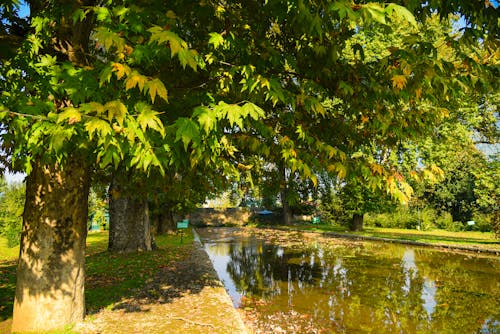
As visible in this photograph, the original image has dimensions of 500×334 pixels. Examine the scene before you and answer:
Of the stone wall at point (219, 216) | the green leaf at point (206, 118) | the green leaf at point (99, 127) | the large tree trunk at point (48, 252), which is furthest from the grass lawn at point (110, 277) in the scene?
the stone wall at point (219, 216)

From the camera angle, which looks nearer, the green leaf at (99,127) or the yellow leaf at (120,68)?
the green leaf at (99,127)

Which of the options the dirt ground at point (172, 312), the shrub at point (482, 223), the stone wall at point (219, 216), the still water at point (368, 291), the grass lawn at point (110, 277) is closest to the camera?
the dirt ground at point (172, 312)

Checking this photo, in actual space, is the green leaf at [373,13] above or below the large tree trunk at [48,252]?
above

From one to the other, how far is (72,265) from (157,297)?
9.96 ft

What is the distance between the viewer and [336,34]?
625 centimetres

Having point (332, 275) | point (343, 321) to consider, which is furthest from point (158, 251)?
point (343, 321)

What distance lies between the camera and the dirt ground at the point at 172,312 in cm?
653

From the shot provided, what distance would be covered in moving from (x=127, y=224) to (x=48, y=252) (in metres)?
11.8

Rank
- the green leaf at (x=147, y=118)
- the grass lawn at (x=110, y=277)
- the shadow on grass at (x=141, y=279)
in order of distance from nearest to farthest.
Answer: the green leaf at (x=147, y=118) → the grass lawn at (x=110, y=277) → the shadow on grass at (x=141, y=279)

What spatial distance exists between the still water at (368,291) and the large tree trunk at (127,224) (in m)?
4.08

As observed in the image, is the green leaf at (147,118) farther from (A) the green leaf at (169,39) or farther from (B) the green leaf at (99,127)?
(A) the green leaf at (169,39)

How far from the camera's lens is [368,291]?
10820 mm

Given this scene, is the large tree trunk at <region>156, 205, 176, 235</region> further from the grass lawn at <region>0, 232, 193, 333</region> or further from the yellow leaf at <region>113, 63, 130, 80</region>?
the yellow leaf at <region>113, 63, 130, 80</region>

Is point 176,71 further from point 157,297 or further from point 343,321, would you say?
point 343,321
